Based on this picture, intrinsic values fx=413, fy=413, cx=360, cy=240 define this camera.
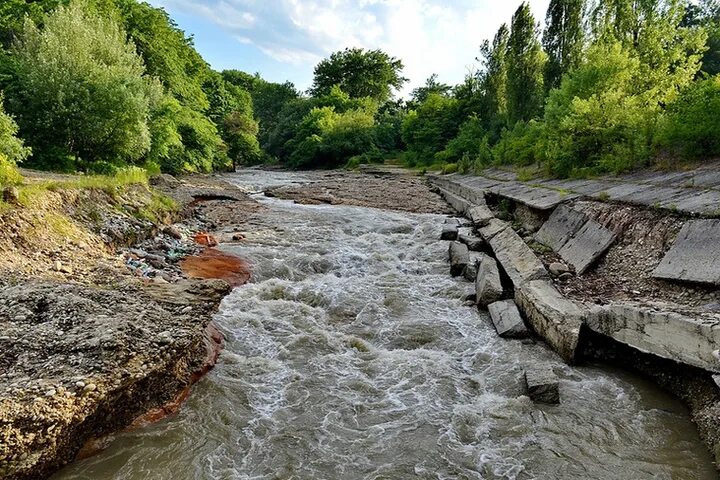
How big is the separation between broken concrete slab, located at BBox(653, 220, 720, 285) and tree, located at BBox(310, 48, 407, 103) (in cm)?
6126

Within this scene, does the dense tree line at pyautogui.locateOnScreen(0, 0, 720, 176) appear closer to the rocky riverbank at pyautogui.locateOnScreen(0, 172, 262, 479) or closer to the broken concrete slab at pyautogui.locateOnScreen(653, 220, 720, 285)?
the rocky riverbank at pyautogui.locateOnScreen(0, 172, 262, 479)

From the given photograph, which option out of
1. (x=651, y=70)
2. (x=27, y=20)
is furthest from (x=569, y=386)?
(x=27, y=20)

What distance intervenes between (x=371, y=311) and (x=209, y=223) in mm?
7386

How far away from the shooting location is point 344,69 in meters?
63.5

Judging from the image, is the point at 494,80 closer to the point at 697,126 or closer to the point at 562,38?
the point at 562,38

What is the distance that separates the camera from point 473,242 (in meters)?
10.3

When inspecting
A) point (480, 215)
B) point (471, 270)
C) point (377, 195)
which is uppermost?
point (480, 215)

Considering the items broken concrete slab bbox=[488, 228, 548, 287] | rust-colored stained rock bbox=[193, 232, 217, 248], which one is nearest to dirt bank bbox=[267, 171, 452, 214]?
broken concrete slab bbox=[488, 228, 548, 287]

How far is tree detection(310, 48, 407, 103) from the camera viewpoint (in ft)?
207

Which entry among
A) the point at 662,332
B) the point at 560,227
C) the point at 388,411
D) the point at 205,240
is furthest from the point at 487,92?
the point at 388,411

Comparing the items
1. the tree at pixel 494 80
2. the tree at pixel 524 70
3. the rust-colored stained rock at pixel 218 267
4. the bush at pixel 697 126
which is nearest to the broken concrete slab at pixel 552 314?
the rust-colored stained rock at pixel 218 267

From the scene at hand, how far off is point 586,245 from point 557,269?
3.00 ft

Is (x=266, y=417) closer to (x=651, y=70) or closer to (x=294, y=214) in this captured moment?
(x=294, y=214)

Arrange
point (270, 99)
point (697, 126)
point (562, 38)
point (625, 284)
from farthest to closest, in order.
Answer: point (270, 99), point (562, 38), point (697, 126), point (625, 284)
